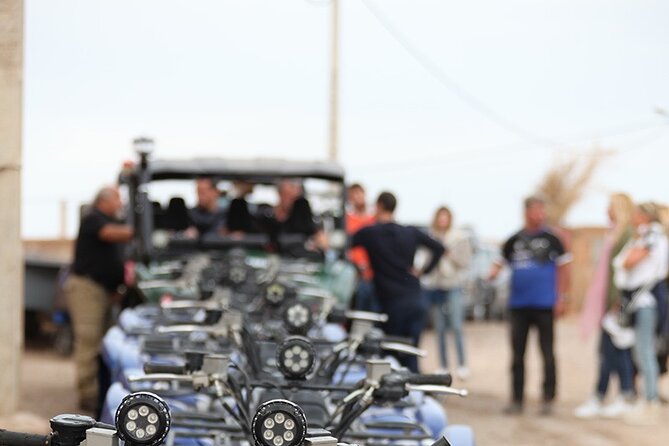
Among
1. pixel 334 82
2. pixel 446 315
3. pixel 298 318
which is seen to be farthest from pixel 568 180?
pixel 298 318

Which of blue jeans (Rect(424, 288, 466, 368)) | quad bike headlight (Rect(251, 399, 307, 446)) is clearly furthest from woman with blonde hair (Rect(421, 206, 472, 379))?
quad bike headlight (Rect(251, 399, 307, 446))

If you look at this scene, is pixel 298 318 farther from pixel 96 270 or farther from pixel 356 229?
pixel 356 229

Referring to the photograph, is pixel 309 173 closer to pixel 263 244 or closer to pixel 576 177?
pixel 263 244

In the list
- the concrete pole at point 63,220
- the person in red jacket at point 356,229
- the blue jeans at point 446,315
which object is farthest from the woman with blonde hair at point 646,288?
the concrete pole at point 63,220

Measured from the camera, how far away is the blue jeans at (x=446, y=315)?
12625mm

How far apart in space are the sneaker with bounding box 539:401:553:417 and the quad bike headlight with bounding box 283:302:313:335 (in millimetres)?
4706

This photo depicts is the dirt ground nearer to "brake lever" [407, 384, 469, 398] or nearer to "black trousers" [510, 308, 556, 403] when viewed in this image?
"black trousers" [510, 308, 556, 403]

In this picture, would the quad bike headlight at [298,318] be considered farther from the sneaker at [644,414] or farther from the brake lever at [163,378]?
the sneaker at [644,414]

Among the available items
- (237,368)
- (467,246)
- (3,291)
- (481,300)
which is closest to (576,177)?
(481,300)

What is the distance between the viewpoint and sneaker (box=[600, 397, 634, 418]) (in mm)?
10469

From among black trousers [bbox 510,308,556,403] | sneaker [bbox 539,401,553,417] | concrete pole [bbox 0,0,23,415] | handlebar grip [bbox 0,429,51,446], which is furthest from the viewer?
black trousers [bbox 510,308,556,403]

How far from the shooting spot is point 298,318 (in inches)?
248

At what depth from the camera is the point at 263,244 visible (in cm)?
1084

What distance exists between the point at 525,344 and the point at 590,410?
73cm
